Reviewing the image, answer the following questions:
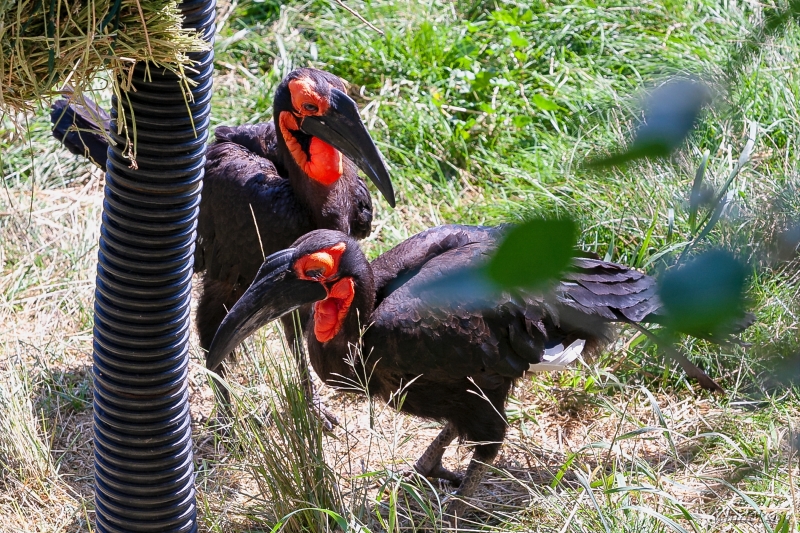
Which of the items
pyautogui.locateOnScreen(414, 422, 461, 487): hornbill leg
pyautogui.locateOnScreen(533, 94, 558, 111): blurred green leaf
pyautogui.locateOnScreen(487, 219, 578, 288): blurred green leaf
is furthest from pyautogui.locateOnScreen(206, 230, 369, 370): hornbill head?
pyautogui.locateOnScreen(487, 219, 578, 288): blurred green leaf

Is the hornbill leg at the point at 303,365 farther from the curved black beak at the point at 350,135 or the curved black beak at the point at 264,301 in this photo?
the curved black beak at the point at 350,135

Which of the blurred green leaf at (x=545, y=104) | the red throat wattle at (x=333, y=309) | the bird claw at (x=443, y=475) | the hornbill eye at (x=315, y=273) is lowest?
the bird claw at (x=443, y=475)

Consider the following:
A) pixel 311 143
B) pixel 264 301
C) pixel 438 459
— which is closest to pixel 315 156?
pixel 311 143

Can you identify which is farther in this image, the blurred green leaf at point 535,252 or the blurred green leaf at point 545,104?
the blurred green leaf at point 545,104

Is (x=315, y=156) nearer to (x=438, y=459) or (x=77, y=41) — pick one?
(x=438, y=459)

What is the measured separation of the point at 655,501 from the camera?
2.60 m

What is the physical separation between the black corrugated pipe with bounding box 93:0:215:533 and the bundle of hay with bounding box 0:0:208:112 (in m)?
0.11

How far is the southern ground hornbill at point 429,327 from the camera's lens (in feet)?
9.06

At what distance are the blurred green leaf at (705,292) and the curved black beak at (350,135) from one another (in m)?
2.63

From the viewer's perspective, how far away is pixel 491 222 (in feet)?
13.4

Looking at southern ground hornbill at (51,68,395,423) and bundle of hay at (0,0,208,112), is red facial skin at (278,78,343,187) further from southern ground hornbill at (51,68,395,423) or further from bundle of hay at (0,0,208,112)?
bundle of hay at (0,0,208,112)

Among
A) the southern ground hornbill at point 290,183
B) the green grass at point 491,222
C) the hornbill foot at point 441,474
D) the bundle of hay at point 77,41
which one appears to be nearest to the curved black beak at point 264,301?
the green grass at point 491,222

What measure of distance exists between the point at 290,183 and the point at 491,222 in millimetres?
1093

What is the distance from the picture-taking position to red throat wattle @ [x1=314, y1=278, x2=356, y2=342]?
9.39 feet
